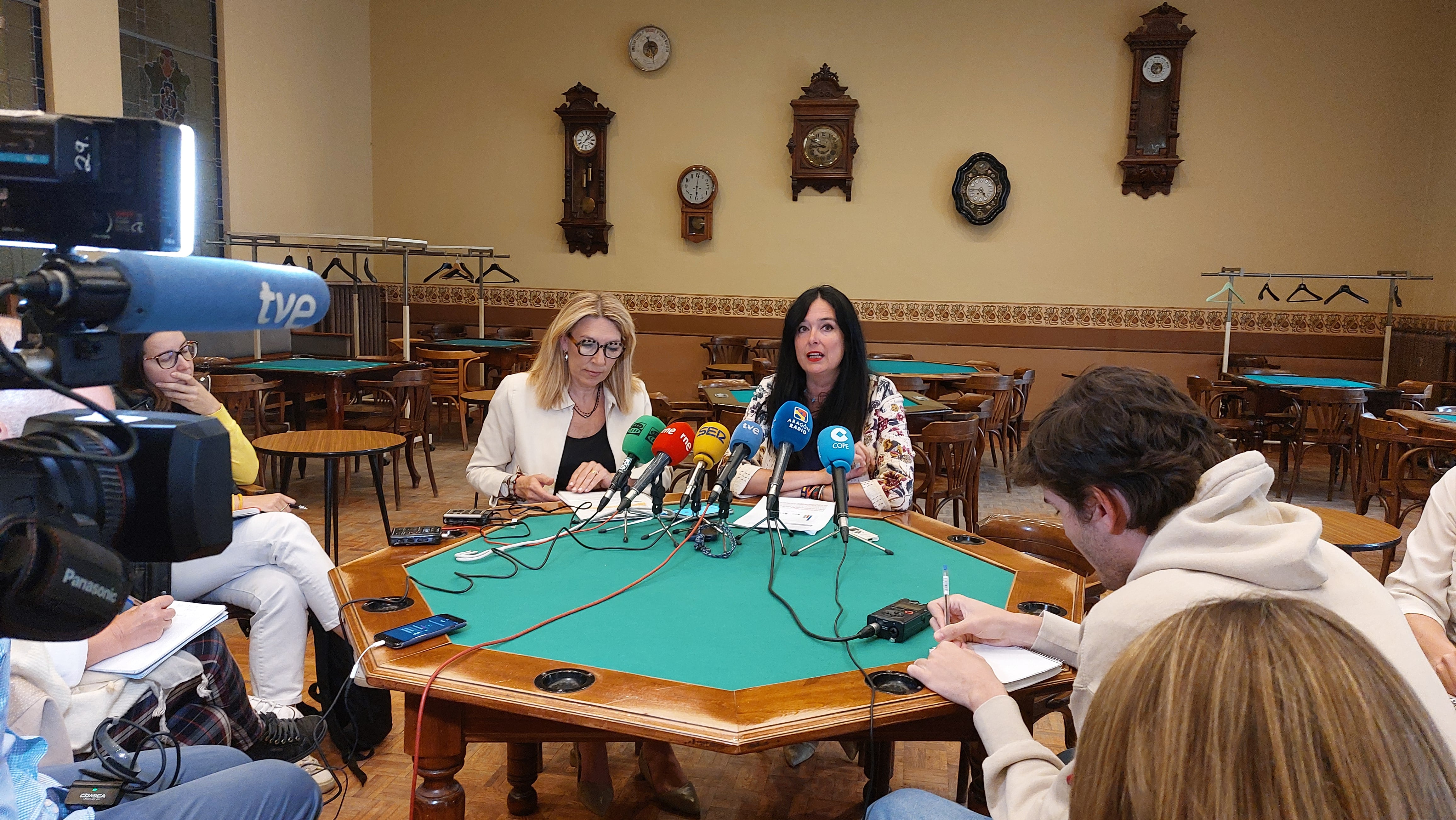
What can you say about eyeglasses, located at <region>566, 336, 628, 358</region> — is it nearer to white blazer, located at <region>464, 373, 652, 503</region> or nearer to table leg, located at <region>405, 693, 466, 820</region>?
white blazer, located at <region>464, 373, 652, 503</region>

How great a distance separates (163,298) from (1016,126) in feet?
31.4

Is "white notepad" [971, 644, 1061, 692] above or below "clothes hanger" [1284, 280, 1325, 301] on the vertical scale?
below

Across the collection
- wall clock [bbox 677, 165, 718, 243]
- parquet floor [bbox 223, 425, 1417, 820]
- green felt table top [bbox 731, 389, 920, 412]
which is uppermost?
wall clock [bbox 677, 165, 718, 243]

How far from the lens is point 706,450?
2.38 meters

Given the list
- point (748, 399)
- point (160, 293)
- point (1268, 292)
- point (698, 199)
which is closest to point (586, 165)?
point (698, 199)

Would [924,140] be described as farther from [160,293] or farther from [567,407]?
[160,293]

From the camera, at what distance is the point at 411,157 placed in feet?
35.0

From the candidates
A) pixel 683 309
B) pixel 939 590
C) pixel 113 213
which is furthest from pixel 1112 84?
pixel 113 213

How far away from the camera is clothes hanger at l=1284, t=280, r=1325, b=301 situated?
28.7 feet

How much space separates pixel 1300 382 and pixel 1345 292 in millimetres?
2265

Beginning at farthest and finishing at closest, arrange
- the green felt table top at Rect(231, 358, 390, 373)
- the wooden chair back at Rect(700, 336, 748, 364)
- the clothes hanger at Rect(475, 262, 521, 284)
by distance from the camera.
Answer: the clothes hanger at Rect(475, 262, 521, 284)
the wooden chair back at Rect(700, 336, 748, 364)
the green felt table top at Rect(231, 358, 390, 373)

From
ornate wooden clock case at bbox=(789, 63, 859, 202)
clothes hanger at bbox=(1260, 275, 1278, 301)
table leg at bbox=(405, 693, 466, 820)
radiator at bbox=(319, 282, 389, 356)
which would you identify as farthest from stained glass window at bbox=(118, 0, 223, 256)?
clothes hanger at bbox=(1260, 275, 1278, 301)

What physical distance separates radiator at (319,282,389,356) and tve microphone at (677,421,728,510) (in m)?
8.18

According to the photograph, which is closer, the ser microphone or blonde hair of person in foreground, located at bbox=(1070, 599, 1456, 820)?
blonde hair of person in foreground, located at bbox=(1070, 599, 1456, 820)
